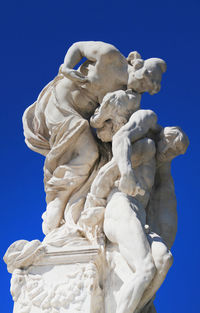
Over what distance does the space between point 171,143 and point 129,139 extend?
2.23ft

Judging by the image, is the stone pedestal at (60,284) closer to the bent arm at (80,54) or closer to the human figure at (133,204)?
the human figure at (133,204)

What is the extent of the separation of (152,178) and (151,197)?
19.2 inches

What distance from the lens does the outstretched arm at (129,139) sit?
516 cm

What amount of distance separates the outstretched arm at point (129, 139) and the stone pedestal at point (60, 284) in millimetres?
797

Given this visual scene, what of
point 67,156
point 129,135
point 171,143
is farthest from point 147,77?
point 67,156

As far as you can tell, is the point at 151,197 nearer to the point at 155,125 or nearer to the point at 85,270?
the point at 155,125

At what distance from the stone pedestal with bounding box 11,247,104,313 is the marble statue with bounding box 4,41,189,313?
1cm

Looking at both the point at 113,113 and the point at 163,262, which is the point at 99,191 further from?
the point at 163,262

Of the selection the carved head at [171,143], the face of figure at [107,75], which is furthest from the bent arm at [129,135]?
the face of figure at [107,75]

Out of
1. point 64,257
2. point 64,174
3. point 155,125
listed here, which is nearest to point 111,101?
point 155,125

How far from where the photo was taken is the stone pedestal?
514 centimetres

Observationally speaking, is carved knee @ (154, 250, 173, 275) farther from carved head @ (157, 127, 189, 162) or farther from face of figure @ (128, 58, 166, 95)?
face of figure @ (128, 58, 166, 95)

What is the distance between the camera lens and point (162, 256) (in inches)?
195

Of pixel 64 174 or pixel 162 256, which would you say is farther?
pixel 64 174
